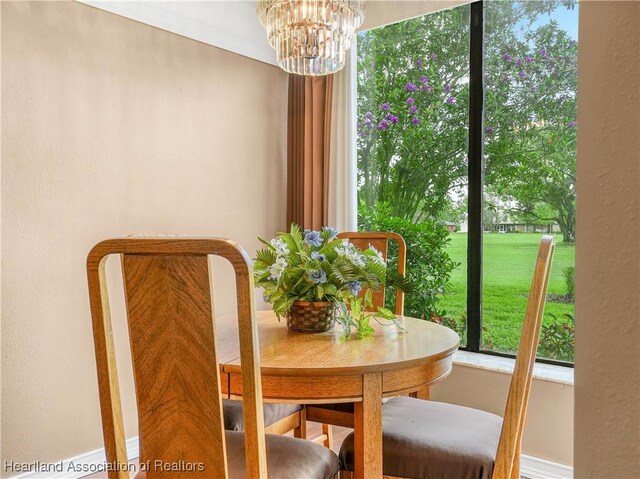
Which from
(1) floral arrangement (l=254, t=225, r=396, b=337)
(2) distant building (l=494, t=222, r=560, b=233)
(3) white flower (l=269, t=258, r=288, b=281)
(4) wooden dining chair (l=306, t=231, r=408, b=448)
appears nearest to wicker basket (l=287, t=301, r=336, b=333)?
(1) floral arrangement (l=254, t=225, r=396, b=337)

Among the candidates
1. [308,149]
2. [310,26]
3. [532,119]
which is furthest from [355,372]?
[308,149]

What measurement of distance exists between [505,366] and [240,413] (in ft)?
4.71

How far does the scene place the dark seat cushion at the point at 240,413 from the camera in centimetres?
193

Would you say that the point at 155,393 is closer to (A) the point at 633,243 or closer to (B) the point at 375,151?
(A) the point at 633,243

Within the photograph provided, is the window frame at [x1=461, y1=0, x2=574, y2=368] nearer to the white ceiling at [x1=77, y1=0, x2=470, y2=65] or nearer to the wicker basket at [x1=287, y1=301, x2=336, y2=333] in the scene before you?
the white ceiling at [x1=77, y1=0, x2=470, y2=65]

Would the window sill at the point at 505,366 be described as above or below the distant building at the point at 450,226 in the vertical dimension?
below

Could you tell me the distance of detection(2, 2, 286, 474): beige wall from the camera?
232 centimetres

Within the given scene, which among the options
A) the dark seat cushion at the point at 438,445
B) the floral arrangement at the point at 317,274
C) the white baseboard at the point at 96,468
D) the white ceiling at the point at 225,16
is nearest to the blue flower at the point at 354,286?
the floral arrangement at the point at 317,274

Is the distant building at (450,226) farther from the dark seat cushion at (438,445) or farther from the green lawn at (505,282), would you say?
the dark seat cushion at (438,445)

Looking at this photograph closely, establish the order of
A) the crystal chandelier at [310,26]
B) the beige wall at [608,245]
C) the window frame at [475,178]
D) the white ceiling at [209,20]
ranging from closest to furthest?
the beige wall at [608,245] < the crystal chandelier at [310,26] < the white ceiling at [209,20] < the window frame at [475,178]

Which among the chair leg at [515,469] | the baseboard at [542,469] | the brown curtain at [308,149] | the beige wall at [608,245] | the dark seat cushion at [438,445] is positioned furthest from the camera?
the brown curtain at [308,149]

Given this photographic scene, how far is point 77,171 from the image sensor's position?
8.25 ft

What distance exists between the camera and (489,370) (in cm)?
268

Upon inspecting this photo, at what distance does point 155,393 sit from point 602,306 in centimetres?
95
